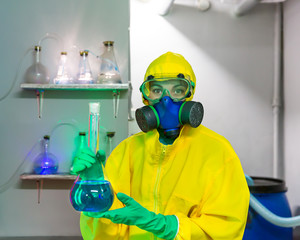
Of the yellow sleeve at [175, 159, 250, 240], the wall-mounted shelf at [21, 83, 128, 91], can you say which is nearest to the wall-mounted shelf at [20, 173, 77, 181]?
the wall-mounted shelf at [21, 83, 128, 91]

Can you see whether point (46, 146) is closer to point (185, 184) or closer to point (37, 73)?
point (37, 73)

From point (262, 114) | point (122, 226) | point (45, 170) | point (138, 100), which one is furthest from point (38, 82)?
point (262, 114)

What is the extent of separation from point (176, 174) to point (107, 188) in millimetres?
267

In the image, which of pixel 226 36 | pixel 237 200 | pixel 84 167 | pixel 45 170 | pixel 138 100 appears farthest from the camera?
pixel 226 36

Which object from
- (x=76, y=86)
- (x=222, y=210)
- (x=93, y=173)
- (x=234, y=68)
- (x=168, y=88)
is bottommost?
(x=222, y=210)

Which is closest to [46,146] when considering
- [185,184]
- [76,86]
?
[76,86]

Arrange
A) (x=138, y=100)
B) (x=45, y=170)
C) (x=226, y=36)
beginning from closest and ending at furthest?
(x=45, y=170), (x=138, y=100), (x=226, y=36)

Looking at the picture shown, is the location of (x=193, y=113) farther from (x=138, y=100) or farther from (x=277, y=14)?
A: (x=277, y=14)

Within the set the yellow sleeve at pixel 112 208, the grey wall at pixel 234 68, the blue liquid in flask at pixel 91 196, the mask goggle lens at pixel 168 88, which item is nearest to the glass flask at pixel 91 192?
the blue liquid in flask at pixel 91 196

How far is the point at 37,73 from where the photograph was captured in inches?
92.9

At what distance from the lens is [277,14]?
3.52 m

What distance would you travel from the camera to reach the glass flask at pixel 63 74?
235cm

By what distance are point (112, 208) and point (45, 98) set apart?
1.54 meters

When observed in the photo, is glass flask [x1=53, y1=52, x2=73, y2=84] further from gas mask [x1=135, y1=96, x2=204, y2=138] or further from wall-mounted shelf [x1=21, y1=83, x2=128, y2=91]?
gas mask [x1=135, y1=96, x2=204, y2=138]
